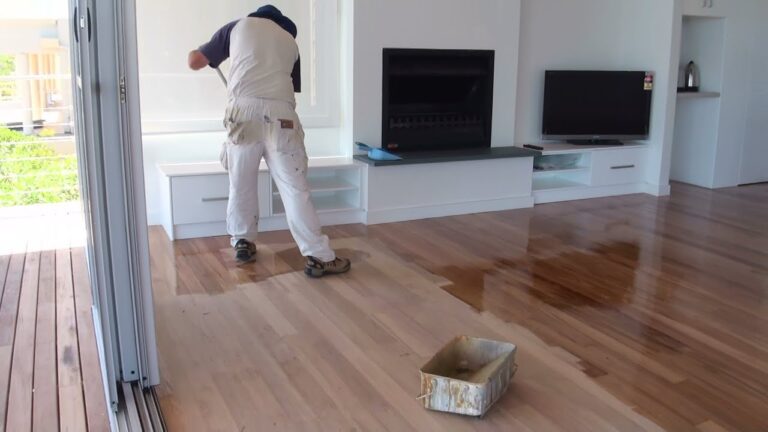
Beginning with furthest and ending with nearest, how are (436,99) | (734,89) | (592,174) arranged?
(734,89) → (592,174) → (436,99)

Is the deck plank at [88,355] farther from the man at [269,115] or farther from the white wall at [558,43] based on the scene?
the white wall at [558,43]

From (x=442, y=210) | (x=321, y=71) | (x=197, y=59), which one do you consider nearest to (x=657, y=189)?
(x=442, y=210)

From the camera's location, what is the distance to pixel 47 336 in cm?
291

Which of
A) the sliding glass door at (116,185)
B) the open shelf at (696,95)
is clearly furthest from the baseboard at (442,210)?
the sliding glass door at (116,185)

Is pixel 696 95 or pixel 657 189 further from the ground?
pixel 696 95

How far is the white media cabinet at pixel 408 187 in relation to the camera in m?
4.47

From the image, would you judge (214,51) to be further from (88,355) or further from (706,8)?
(706,8)

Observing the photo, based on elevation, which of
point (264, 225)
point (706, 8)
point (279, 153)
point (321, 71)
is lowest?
point (264, 225)

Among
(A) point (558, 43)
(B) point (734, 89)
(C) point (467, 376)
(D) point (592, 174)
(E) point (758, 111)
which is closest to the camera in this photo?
(C) point (467, 376)

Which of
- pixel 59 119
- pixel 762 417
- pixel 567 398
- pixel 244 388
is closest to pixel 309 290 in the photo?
pixel 244 388

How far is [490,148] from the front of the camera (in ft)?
18.3

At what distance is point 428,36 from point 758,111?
3495mm

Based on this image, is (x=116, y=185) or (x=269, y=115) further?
(x=269, y=115)

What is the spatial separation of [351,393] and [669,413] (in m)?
1.07
